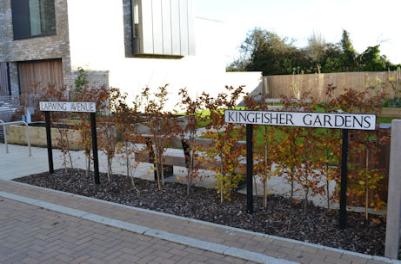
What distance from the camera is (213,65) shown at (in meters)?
22.5

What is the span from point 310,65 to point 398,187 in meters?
28.2

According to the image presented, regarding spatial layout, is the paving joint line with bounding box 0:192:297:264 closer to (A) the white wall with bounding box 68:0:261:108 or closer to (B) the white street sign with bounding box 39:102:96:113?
(B) the white street sign with bounding box 39:102:96:113

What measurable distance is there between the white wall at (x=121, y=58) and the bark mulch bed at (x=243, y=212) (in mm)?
9005

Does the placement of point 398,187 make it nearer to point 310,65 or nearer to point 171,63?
point 171,63

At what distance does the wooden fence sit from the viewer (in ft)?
70.2

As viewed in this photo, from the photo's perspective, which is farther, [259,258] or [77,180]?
[77,180]

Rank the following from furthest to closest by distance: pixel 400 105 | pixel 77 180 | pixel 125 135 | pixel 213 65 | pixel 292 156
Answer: pixel 213 65, pixel 400 105, pixel 77 180, pixel 125 135, pixel 292 156

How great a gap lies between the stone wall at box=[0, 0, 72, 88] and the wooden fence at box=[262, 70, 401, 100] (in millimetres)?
11186

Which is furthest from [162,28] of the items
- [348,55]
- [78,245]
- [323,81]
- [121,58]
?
[348,55]

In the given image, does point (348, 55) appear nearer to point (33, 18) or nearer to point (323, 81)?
point (323, 81)

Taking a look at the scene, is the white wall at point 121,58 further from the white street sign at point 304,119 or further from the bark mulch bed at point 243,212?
the white street sign at point 304,119

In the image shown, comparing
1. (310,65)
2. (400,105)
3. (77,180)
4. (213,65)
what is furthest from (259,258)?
→ (310,65)

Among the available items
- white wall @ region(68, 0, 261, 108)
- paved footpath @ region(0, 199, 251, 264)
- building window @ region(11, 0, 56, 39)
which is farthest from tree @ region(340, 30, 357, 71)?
paved footpath @ region(0, 199, 251, 264)

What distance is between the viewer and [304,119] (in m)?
4.12
